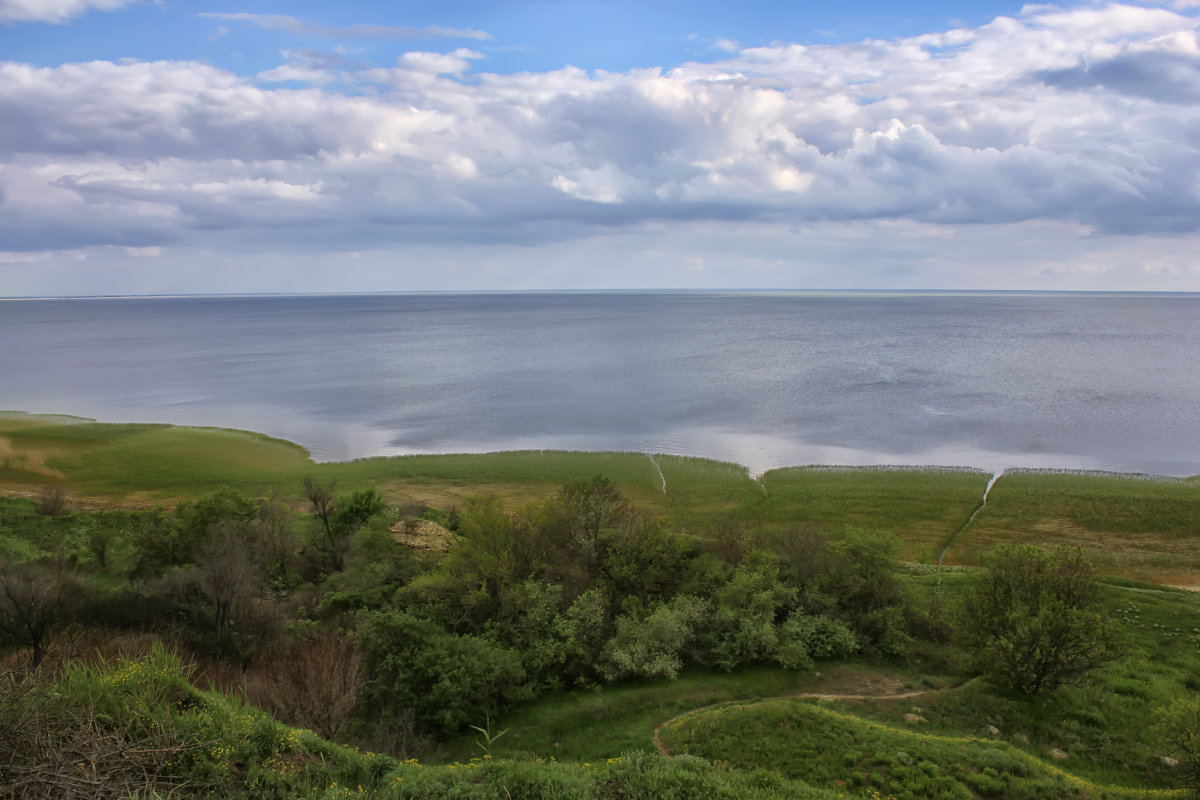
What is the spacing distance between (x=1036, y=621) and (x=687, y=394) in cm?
6393

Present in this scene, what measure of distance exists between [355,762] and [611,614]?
13101 millimetres

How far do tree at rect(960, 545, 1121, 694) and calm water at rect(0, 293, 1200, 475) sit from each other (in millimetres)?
32350

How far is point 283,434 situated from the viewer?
6316 centimetres

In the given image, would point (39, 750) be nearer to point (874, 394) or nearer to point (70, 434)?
point (70, 434)

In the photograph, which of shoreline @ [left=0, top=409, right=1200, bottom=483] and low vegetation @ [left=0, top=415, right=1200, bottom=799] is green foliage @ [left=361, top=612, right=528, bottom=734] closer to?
low vegetation @ [left=0, top=415, right=1200, bottom=799]

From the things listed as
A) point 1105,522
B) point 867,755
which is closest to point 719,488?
point 1105,522

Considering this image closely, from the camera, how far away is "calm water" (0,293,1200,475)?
58.5m

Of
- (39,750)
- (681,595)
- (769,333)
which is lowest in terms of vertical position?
(681,595)

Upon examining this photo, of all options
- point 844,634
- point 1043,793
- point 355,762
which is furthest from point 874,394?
point 355,762

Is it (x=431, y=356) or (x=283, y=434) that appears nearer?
(x=283, y=434)

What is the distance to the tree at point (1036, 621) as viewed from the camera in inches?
736

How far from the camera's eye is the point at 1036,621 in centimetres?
1891

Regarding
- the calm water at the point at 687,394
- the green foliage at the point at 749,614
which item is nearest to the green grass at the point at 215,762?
the green foliage at the point at 749,614

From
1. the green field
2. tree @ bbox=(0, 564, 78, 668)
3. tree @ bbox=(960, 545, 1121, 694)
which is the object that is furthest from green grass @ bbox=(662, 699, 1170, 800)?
tree @ bbox=(0, 564, 78, 668)
